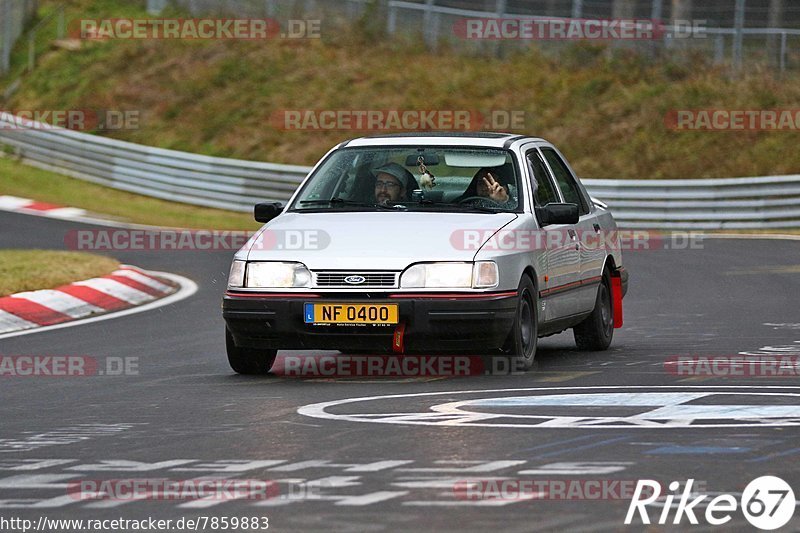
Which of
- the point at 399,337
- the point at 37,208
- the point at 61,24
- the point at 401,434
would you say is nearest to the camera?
the point at 401,434

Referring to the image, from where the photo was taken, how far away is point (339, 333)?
10367 millimetres

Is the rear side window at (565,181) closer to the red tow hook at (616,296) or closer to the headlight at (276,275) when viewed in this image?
the red tow hook at (616,296)

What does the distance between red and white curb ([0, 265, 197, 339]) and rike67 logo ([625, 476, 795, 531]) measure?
835cm

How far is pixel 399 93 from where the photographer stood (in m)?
38.4

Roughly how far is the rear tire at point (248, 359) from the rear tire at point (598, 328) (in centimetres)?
247

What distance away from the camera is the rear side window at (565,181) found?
41.0ft

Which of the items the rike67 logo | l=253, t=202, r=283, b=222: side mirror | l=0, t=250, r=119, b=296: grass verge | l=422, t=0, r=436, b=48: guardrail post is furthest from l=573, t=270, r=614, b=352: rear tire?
l=422, t=0, r=436, b=48: guardrail post

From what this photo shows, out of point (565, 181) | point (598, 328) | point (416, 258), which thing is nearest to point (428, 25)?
point (565, 181)

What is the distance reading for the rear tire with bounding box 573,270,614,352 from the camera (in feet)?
40.8

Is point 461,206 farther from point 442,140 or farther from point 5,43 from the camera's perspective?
point 5,43

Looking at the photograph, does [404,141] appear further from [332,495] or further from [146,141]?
[146,141]

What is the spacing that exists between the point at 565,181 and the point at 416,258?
2598 mm

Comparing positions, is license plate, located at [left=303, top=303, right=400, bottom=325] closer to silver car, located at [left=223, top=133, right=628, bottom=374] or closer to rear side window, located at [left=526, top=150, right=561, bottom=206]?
silver car, located at [left=223, top=133, right=628, bottom=374]

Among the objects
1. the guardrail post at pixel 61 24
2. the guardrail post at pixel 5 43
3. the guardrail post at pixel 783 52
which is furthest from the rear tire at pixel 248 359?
the guardrail post at pixel 61 24
